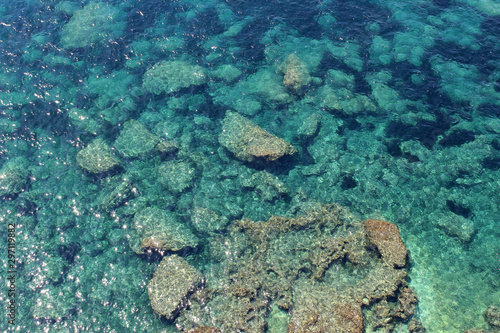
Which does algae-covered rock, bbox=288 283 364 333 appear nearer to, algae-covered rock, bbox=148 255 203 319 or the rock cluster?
the rock cluster

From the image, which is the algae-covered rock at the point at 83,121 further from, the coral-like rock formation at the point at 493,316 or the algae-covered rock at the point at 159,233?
the coral-like rock formation at the point at 493,316

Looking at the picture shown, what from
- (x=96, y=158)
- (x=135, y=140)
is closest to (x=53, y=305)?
(x=96, y=158)

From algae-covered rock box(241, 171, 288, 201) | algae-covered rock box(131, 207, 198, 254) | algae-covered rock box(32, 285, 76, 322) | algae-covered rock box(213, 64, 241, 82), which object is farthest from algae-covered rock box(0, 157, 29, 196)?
algae-covered rock box(213, 64, 241, 82)

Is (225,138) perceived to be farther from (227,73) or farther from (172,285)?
(172,285)

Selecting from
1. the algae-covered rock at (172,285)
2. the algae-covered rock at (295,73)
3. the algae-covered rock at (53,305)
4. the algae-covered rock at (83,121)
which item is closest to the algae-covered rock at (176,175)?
the algae-covered rock at (172,285)

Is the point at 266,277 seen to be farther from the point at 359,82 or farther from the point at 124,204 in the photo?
the point at 359,82
